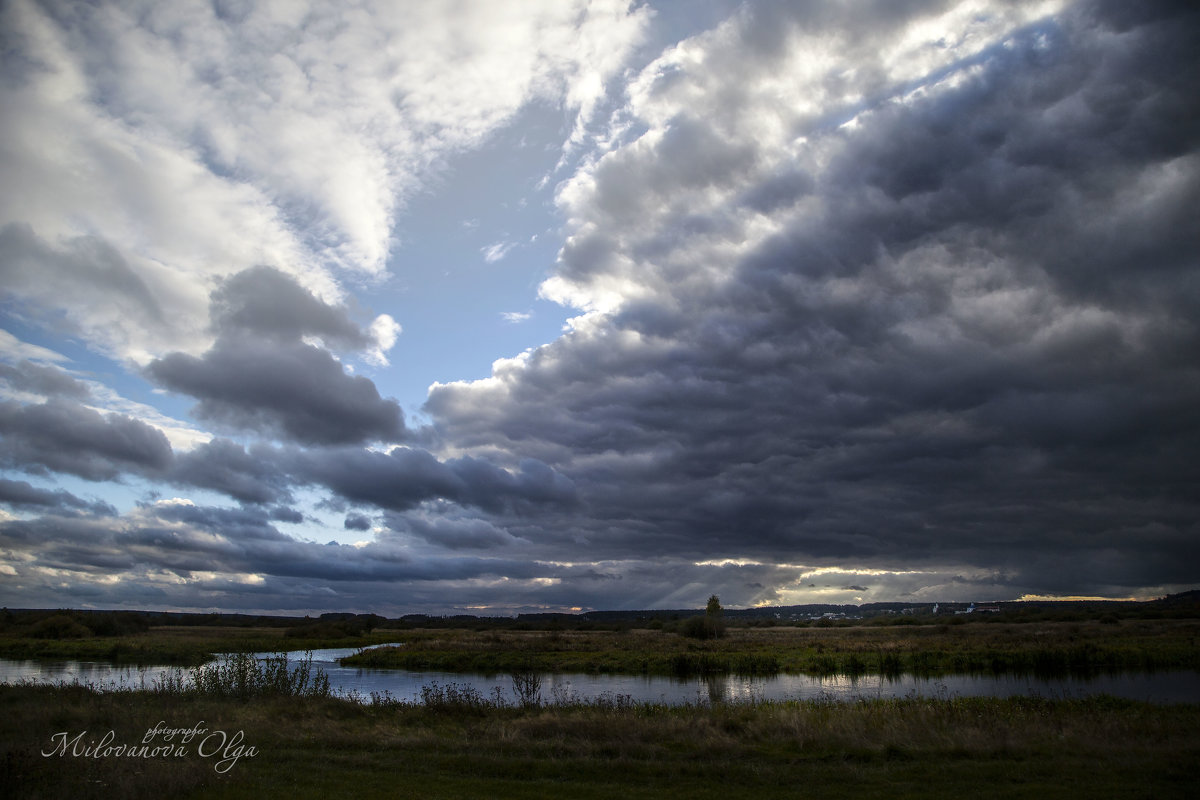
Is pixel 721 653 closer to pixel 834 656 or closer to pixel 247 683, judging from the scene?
pixel 834 656

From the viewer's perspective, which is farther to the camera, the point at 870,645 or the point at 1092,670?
the point at 870,645

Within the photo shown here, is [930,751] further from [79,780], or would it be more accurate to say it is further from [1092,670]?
[1092,670]

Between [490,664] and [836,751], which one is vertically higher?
[836,751]

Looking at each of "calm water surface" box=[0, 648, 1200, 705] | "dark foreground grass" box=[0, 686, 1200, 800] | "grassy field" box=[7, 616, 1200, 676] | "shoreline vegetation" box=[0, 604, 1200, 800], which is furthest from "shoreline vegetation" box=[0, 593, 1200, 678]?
"dark foreground grass" box=[0, 686, 1200, 800]

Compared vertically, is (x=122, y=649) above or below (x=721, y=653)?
below

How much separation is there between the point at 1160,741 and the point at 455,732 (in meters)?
19.9

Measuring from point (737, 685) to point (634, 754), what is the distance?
30.9m

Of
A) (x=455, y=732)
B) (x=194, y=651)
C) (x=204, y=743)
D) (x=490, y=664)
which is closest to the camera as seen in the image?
(x=204, y=743)

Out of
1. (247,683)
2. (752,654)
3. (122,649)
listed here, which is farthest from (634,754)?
(122,649)

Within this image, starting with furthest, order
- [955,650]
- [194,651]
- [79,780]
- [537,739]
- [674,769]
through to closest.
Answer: [194,651] → [955,650] → [537,739] → [674,769] → [79,780]

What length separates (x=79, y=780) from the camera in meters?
13.8

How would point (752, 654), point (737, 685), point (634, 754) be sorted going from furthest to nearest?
point (752, 654), point (737, 685), point (634, 754)

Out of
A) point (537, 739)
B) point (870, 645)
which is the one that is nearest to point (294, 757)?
point (537, 739)

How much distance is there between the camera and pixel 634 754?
17.4 m
